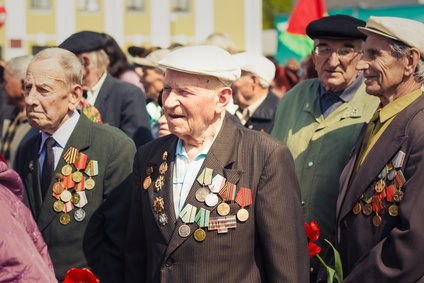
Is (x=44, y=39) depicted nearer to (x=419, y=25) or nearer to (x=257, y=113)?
A: (x=257, y=113)

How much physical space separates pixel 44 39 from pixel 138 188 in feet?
96.2

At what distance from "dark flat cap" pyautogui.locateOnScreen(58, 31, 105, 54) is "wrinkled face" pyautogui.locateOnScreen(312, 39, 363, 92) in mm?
2111

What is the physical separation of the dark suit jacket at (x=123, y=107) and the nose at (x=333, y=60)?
1.86 metres

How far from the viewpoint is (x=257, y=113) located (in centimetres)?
701

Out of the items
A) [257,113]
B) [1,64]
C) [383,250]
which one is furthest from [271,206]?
[1,64]

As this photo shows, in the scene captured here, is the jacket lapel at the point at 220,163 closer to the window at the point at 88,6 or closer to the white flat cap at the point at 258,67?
the white flat cap at the point at 258,67

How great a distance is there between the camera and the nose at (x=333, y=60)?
526 centimetres

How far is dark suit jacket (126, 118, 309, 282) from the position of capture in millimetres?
3920

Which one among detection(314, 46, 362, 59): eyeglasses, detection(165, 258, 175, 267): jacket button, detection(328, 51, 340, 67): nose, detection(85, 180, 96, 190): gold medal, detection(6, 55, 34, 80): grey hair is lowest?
detection(165, 258, 175, 267): jacket button

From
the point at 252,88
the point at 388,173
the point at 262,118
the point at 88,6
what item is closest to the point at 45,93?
the point at 388,173

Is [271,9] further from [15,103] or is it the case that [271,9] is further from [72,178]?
[72,178]

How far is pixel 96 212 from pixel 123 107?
2.03 m

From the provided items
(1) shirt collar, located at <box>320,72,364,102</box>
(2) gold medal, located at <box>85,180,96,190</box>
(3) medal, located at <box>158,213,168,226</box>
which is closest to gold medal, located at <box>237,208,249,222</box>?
(3) medal, located at <box>158,213,168,226</box>

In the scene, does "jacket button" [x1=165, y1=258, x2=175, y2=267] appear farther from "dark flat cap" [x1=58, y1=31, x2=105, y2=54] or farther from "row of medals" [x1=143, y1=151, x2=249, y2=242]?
"dark flat cap" [x1=58, y1=31, x2=105, y2=54]
